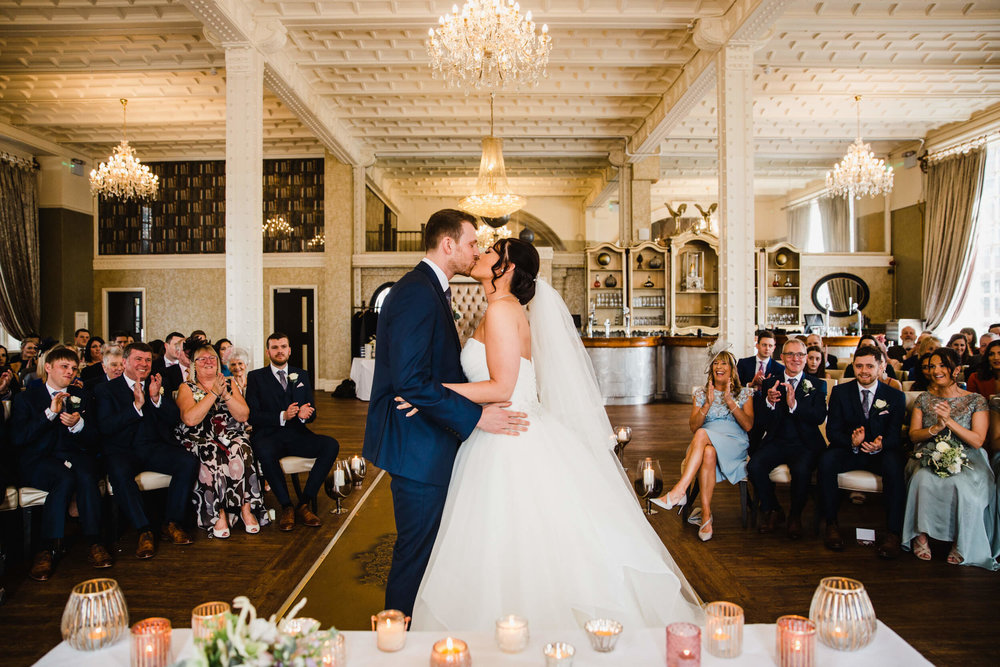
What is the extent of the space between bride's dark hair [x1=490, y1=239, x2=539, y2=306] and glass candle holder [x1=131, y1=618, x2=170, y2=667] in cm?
161

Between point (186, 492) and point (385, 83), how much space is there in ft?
25.0

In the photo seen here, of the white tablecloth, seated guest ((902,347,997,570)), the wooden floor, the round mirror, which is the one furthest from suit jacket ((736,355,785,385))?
the round mirror

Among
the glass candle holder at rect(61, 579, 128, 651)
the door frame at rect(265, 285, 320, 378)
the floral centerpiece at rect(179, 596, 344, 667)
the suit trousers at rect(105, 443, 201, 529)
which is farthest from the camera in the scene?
the door frame at rect(265, 285, 320, 378)

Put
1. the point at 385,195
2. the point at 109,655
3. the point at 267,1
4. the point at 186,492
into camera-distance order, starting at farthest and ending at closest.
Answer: the point at 385,195 < the point at 267,1 < the point at 186,492 < the point at 109,655

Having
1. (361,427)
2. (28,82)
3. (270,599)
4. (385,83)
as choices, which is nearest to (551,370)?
(270,599)

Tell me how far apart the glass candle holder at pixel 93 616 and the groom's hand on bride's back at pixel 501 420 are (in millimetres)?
1292

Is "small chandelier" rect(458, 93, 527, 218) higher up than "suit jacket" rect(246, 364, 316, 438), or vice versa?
"small chandelier" rect(458, 93, 527, 218)

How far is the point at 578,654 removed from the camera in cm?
138

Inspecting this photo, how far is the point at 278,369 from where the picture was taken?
4.70 m

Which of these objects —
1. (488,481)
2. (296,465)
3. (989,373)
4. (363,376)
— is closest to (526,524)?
(488,481)

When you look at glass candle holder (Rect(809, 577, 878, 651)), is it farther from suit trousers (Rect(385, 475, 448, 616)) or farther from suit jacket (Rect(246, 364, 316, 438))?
suit jacket (Rect(246, 364, 316, 438))

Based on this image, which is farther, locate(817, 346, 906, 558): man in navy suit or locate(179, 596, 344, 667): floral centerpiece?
locate(817, 346, 906, 558): man in navy suit

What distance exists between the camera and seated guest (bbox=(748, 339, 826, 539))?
13.6 feet

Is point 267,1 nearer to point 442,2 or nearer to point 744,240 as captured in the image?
point 442,2
